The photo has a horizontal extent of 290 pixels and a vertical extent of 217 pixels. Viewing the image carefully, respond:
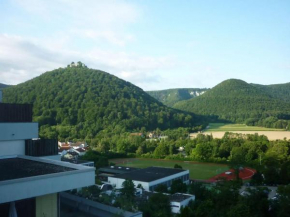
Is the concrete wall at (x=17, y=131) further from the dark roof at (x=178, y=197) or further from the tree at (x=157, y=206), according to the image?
the dark roof at (x=178, y=197)

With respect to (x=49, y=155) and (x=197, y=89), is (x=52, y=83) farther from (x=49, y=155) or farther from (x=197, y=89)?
(x=197, y=89)

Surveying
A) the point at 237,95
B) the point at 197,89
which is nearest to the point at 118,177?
the point at 237,95

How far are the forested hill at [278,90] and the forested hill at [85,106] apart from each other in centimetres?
5193

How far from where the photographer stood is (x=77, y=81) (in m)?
68.4

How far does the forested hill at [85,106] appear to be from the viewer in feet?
169

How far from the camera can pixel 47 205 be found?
633cm

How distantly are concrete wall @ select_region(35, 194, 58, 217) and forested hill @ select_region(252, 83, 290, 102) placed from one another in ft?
358

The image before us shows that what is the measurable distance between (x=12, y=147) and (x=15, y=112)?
109 centimetres

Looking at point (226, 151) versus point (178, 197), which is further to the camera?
point (226, 151)

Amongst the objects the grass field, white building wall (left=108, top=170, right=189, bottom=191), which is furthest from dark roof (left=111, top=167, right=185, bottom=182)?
the grass field

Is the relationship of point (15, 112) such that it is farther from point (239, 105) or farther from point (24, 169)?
point (239, 105)

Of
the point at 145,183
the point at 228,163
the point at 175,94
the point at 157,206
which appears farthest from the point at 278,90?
the point at 157,206

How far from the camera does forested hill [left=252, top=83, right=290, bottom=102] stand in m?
105

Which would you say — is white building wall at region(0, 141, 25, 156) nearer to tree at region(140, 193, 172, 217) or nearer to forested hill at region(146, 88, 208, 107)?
tree at region(140, 193, 172, 217)
